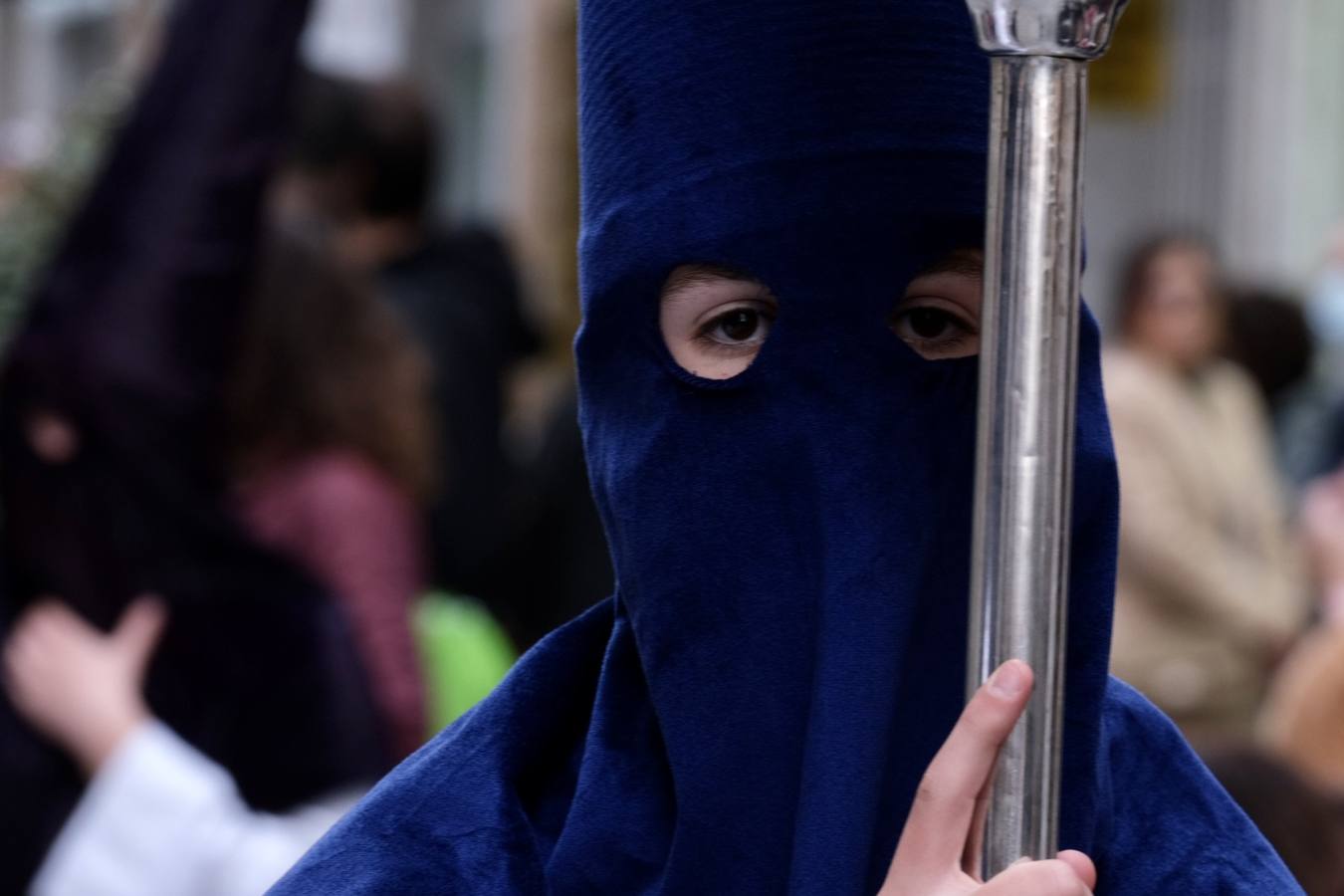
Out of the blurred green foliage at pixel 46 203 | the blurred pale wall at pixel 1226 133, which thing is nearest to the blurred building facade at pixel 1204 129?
the blurred pale wall at pixel 1226 133

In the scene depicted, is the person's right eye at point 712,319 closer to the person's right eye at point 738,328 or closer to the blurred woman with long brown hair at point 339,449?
the person's right eye at point 738,328

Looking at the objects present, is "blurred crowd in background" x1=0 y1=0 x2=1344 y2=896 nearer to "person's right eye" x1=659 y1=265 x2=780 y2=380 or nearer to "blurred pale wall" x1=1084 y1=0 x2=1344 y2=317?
"blurred pale wall" x1=1084 y1=0 x2=1344 y2=317

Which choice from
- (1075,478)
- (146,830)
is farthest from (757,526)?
(146,830)

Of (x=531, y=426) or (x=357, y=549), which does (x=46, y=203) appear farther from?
(x=531, y=426)

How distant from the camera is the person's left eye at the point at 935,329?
4.74 feet

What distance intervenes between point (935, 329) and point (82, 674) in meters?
1.48

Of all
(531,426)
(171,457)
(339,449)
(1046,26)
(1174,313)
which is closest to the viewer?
(1046,26)

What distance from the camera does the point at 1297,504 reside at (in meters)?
6.07

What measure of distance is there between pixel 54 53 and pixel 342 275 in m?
16.4

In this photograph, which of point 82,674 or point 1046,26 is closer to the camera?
point 1046,26

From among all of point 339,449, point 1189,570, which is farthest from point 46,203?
point 1189,570

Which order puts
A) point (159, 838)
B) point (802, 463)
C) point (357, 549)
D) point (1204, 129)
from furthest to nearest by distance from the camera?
point (1204, 129) → point (357, 549) → point (159, 838) → point (802, 463)

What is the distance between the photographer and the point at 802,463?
143cm

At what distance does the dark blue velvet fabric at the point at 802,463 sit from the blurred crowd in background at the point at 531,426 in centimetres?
109
